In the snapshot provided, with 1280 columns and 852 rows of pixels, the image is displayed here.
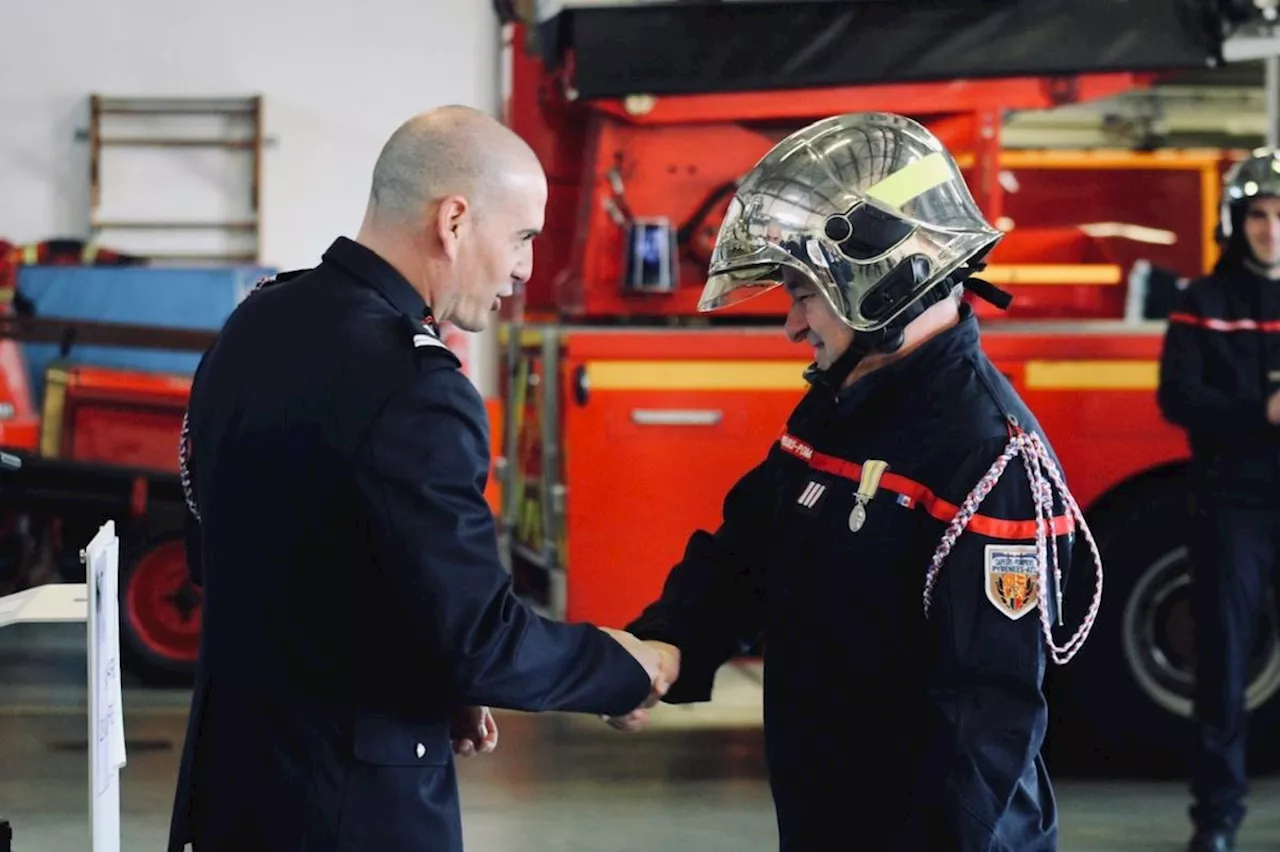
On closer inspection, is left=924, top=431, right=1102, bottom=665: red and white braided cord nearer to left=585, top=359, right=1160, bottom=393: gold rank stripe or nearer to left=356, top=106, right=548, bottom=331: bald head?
left=356, top=106, right=548, bottom=331: bald head

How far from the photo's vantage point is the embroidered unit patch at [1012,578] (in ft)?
7.06

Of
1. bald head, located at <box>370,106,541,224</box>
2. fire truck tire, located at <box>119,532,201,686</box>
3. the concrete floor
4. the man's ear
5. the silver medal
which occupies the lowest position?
the concrete floor

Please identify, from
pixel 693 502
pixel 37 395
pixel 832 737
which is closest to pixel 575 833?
pixel 693 502

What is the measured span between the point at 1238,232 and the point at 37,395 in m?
4.70

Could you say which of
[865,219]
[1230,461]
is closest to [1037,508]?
[865,219]

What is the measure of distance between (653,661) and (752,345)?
2819 mm

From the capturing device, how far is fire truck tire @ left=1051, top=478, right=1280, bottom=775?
5.39 m

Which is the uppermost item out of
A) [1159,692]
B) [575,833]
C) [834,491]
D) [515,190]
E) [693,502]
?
[515,190]

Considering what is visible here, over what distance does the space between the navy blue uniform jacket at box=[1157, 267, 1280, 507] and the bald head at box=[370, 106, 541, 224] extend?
115 inches

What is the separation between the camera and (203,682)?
2.30m

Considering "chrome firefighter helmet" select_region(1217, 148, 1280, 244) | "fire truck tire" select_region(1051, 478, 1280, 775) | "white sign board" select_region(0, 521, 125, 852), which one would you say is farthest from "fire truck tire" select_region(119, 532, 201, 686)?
"white sign board" select_region(0, 521, 125, 852)

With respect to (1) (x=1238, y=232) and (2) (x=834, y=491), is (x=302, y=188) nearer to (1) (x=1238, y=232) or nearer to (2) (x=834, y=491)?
(1) (x=1238, y=232)

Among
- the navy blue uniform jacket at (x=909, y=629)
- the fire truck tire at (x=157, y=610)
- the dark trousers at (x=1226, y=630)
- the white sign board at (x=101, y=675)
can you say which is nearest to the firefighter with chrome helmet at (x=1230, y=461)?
the dark trousers at (x=1226, y=630)

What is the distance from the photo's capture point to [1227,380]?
4836 mm
